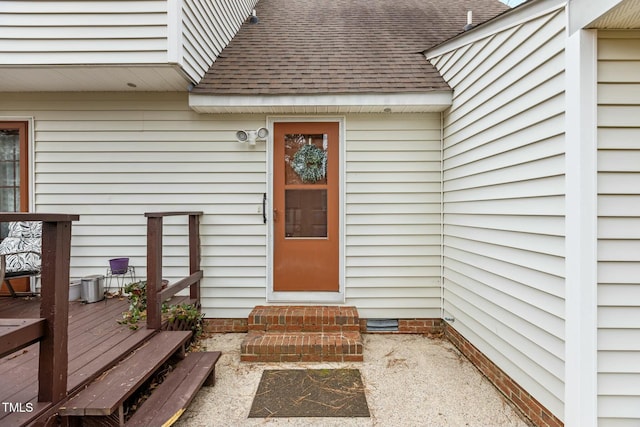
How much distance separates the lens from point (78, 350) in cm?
219

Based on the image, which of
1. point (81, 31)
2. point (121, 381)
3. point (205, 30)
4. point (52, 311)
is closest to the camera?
point (52, 311)

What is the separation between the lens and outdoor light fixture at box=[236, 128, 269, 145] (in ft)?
11.3

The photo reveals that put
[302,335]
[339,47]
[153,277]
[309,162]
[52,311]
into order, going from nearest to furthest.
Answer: [52,311] → [153,277] → [302,335] → [309,162] → [339,47]

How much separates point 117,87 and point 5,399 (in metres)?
2.94

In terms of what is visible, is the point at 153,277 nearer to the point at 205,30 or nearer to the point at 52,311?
the point at 52,311

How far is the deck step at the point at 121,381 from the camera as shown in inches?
64.2

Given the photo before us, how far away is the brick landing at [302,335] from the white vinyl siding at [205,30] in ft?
8.41

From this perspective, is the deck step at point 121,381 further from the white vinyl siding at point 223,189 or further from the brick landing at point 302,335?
the white vinyl siding at point 223,189

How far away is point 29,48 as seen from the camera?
2.78 metres

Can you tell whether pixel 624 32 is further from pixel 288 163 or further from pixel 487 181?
pixel 288 163

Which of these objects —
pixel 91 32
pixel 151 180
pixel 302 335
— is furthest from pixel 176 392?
pixel 91 32

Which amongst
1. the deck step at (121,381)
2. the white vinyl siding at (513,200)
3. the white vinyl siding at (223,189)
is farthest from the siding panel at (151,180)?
the white vinyl siding at (513,200)

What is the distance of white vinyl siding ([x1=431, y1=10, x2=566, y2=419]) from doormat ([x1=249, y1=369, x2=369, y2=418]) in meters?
1.16

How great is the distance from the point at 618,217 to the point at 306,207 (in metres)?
2.57
